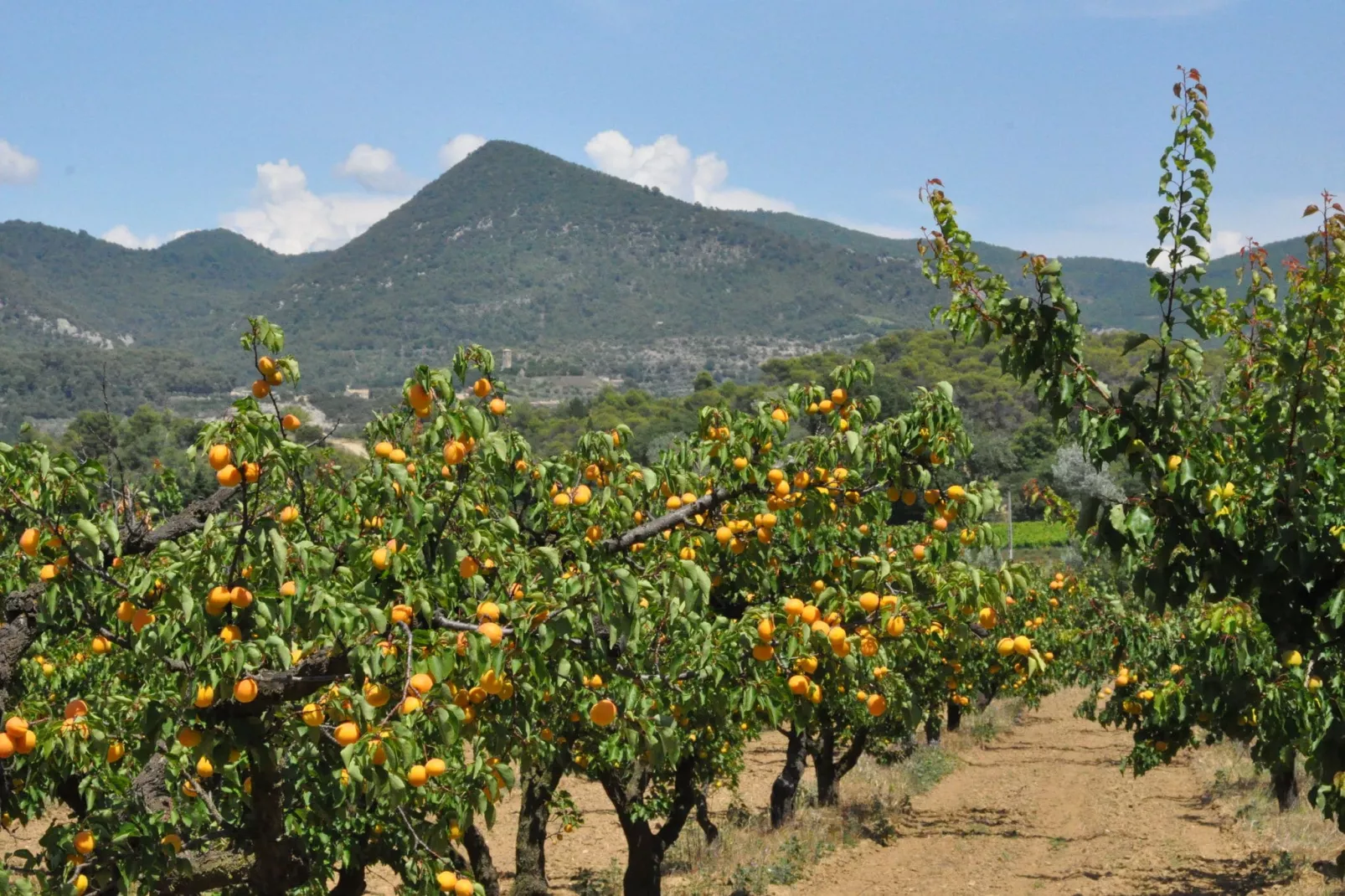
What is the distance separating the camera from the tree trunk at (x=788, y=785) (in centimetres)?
1702

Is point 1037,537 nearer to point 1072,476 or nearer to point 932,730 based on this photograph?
point 1072,476

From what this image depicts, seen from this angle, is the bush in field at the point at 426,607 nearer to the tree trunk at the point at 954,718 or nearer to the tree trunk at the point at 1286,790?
Answer: the tree trunk at the point at 1286,790

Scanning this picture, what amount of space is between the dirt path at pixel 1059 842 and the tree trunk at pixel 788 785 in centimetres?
116

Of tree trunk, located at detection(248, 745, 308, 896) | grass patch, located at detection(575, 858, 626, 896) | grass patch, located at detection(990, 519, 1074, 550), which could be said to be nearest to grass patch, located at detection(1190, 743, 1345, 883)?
grass patch, located at detection(575, 858, 626, 896)

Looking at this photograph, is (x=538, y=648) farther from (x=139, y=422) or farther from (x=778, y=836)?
(x=139, y=422)

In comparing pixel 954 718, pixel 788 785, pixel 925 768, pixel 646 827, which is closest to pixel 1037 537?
pixel 954 718

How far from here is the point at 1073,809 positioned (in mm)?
20469

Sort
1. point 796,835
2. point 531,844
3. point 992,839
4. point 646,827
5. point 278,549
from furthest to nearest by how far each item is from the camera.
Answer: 1. point 992,839
2. point 796,835
3. point 531,844
4. point 646,827
5. point 278,549

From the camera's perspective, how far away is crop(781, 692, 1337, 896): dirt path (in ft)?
47.5

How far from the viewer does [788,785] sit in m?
17.3

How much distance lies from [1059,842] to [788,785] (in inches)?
171

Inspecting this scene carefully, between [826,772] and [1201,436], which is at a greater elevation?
[1201,436]

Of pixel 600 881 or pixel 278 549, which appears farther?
pixel 600 881

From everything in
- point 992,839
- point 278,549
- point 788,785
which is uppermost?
point 278,549
